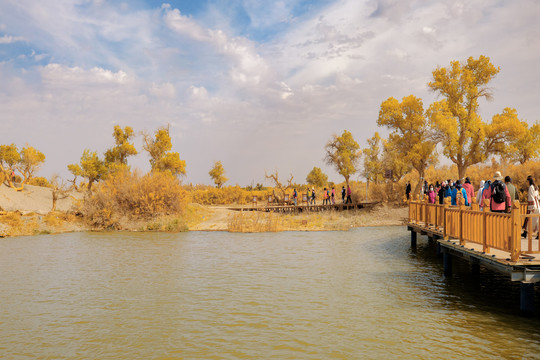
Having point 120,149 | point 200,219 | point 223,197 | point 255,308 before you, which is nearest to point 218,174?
point 223,197

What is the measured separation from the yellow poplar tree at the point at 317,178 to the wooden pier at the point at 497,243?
56.3 meters

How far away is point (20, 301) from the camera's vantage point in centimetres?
1076

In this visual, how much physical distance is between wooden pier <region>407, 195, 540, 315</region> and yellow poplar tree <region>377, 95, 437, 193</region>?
23.2 m

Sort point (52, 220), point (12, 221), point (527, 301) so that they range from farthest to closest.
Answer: point (52, 220)
point (12, 221)
point (527, 301)

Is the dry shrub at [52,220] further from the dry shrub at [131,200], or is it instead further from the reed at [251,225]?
the reed at [251,225]

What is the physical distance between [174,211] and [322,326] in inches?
925

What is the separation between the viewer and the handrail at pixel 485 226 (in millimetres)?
8477

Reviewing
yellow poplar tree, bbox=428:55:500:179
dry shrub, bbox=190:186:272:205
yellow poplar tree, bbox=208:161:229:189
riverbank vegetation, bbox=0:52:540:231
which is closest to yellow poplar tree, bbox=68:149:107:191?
riverbank vegetation, bbox=0:52:540:231

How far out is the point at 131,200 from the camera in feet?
96.3

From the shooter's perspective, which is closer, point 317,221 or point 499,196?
point 499,196

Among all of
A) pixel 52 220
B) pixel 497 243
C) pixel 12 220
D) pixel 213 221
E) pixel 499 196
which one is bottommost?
pixel 213 221

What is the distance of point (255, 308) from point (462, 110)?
108 feet

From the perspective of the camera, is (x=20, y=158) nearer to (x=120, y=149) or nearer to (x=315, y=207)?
(x=120, y=149)

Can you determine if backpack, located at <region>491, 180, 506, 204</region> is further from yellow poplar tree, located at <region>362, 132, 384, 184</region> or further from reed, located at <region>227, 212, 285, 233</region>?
yellow poplar tree, located at <region>362, 132, 384, 184</region>
